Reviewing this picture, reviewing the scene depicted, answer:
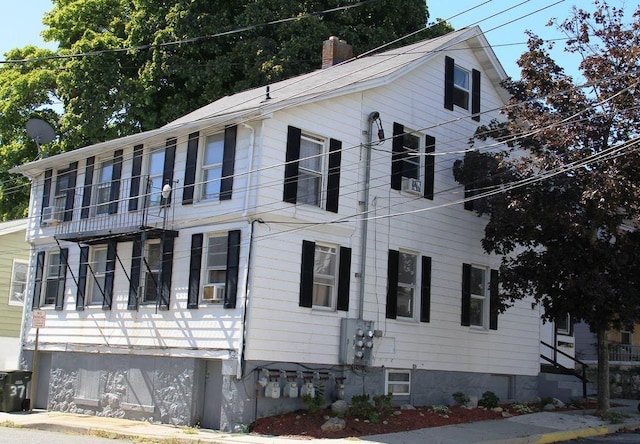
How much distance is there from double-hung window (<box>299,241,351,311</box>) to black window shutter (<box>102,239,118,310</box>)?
5581 mm

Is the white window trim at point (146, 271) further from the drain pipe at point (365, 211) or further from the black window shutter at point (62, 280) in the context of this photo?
the drain pipe at point (365, 211)

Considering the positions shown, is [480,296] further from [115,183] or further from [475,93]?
[115,183]

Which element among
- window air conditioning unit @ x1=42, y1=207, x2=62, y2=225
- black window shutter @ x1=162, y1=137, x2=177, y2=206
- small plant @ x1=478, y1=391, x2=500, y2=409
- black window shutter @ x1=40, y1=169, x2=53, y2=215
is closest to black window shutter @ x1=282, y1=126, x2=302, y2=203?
black window shutter @ x1=162, y1=137, x2=177, y2=206

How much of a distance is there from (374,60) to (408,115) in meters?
2.82

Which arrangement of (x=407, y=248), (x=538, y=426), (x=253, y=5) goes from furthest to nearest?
(x=253, y=5) → (x=407, y=248) → (x=538, y=426)

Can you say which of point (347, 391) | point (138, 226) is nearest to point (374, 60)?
point (138, 226)

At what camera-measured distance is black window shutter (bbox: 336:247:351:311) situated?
58.2ft

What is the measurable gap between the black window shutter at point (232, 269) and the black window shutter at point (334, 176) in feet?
7.73

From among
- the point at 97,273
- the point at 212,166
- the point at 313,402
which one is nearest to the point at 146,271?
the point at 97,273

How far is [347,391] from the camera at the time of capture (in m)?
17.6

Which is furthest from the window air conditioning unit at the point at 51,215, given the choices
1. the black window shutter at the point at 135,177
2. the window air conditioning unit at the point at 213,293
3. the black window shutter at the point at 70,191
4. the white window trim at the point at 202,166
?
the window air conditioning unit at the point at 213,293

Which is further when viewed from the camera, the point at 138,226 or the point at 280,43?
the point at 280,43

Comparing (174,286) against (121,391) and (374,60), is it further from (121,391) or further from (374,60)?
(374,60)

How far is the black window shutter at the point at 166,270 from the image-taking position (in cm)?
1825
